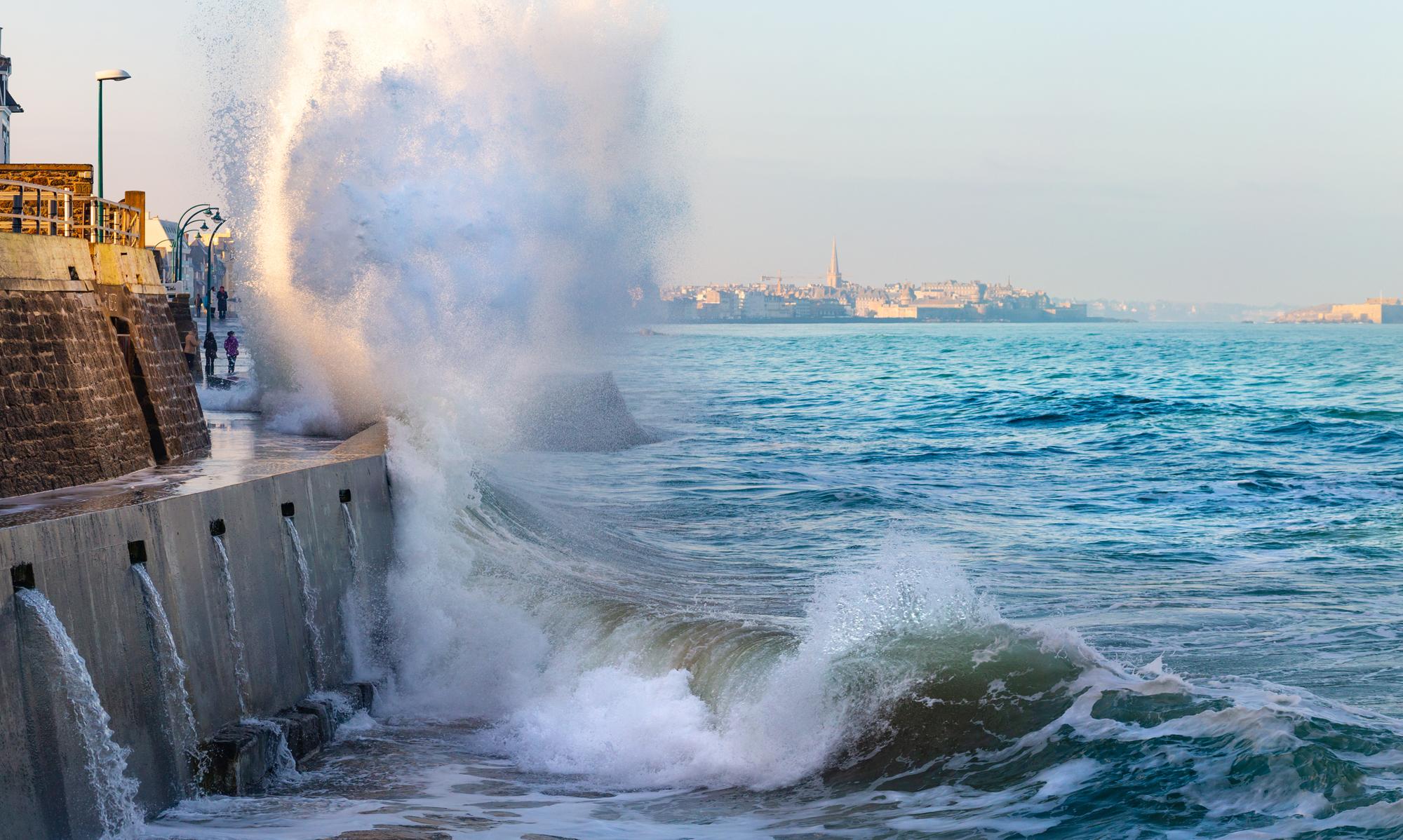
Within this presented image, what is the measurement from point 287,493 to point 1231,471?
17.6 metres

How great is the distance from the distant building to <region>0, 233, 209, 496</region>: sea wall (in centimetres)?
2903

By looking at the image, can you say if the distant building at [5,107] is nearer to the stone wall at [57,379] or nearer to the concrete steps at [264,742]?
the stone wall at [57,379]

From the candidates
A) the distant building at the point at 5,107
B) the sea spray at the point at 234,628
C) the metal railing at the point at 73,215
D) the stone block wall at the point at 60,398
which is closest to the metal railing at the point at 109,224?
the metal railing at the point at 73,215

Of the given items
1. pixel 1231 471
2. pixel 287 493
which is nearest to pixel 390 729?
pixel 287 493

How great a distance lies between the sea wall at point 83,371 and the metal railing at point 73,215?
0.34m

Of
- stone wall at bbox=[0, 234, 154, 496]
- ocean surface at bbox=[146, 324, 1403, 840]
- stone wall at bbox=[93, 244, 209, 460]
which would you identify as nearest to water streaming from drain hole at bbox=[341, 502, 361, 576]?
ocean surface at bbox=[146, 324, 1403, 840]

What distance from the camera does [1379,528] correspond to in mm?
16391

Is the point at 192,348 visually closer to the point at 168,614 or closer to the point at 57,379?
the point at 57,379

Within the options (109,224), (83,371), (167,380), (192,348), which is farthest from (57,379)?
(192,348)

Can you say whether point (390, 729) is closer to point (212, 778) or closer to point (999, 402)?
point (212, 778)

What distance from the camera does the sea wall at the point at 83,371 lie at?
10.4 meters

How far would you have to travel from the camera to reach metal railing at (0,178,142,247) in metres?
12.9

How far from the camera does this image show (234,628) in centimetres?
877

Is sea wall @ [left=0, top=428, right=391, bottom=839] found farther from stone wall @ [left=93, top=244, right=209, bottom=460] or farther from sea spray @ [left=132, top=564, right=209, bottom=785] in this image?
stone wall @ [left=93, top=244, right=209, bottom=460]
